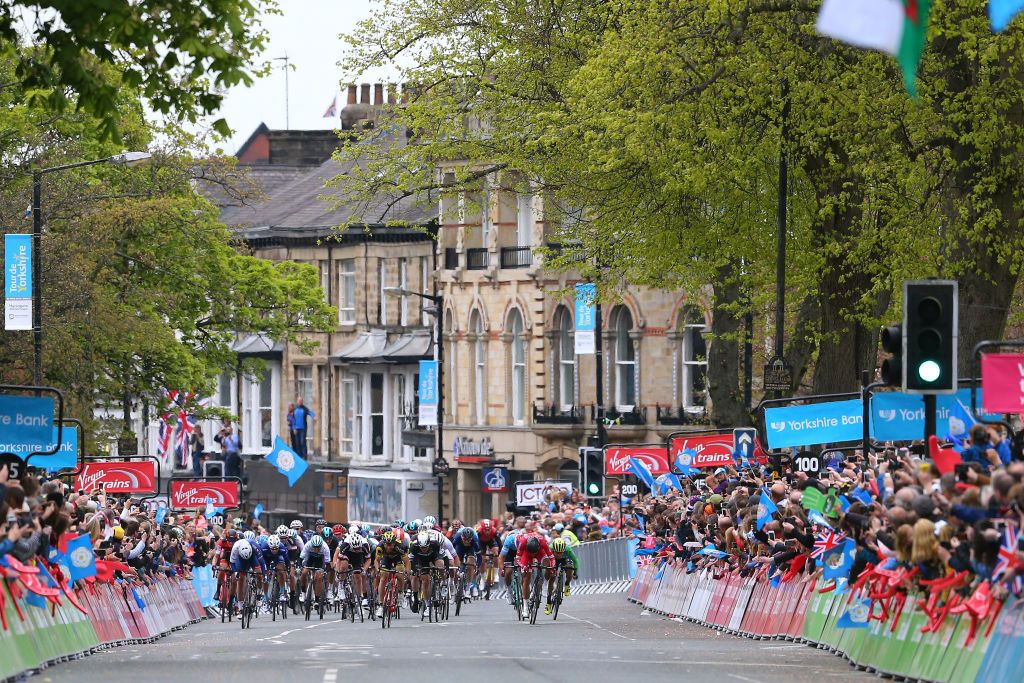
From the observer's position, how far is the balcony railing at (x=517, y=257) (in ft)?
215

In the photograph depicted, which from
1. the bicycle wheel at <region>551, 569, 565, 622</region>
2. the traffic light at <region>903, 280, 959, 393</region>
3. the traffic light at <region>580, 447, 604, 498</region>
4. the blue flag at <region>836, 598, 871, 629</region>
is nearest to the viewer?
the traffic light at <region>903, 280, 959, 393</region>

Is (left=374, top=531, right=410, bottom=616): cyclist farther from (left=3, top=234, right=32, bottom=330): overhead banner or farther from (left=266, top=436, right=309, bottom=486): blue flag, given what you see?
(left=266, top=436, right=309, bottom=486): blue flag

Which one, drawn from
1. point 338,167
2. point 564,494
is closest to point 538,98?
point 564,494

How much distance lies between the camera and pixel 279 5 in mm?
45625

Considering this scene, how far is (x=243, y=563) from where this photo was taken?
36969 millimetres

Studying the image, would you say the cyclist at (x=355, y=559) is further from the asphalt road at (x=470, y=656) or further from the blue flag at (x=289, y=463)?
the blue flag at (x=289, y=463)

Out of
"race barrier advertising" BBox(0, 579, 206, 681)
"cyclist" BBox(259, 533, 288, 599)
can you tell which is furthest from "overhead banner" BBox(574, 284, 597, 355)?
"cyclist" BBox(259, 533, 288, 599)

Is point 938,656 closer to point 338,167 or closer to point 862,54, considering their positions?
point 862,54

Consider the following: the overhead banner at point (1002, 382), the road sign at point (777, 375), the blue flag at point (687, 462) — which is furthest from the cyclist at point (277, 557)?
the overhead banner at point (1002, 382)

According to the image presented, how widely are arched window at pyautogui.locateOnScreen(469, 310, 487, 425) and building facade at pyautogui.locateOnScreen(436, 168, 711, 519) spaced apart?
30 mm

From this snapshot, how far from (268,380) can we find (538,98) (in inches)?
1739

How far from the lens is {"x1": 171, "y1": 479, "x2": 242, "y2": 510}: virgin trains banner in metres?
45.8

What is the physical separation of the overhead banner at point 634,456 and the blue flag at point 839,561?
22144mm

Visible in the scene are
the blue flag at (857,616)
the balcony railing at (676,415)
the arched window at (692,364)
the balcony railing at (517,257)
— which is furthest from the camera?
the balcony railing at (517,257)
